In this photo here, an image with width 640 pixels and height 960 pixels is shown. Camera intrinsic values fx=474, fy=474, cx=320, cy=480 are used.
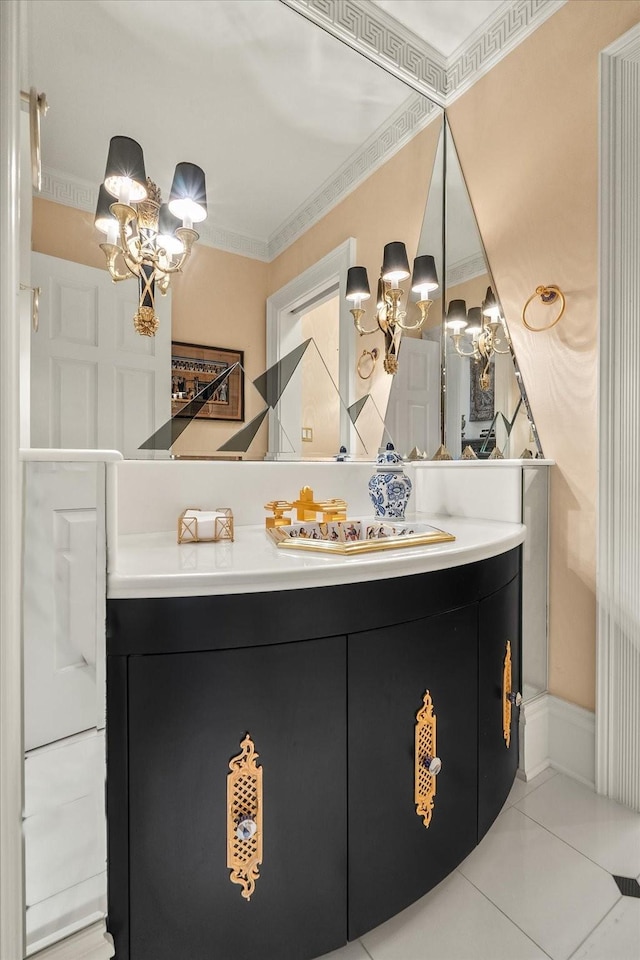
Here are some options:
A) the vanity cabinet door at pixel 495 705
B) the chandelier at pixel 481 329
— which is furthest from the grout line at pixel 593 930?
the chandelier at pixel 481 329

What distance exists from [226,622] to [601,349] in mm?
1465

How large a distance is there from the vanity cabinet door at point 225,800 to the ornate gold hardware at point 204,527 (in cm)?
41

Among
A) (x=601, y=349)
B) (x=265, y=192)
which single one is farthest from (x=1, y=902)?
(x=601, y=349)

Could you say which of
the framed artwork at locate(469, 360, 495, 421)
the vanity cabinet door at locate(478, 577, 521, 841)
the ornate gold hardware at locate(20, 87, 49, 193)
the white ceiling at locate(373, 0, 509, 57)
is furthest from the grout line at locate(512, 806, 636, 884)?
the white ceiling at locate(373, 0, 509, 57)

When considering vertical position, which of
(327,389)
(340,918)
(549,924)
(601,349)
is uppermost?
(601,349)

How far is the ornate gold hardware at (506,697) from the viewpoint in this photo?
135cm

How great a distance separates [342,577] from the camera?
2.98 feet

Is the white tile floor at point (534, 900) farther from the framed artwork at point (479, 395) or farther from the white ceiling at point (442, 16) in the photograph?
the white ceiling at point (442, 16)

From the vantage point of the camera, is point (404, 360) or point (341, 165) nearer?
point (341, 165)

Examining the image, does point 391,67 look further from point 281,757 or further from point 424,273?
point 281,757

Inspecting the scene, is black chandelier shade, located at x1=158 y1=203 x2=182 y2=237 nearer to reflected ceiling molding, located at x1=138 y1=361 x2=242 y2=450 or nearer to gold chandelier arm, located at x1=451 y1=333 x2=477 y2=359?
reflected ceiling molding, located at x1=138 y1=361 x2=242 y2=450

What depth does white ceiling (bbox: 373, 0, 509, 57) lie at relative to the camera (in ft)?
5.97

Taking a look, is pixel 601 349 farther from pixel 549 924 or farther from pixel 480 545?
pixel 549 924

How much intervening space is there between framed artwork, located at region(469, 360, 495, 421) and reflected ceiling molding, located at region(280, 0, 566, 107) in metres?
1.19
